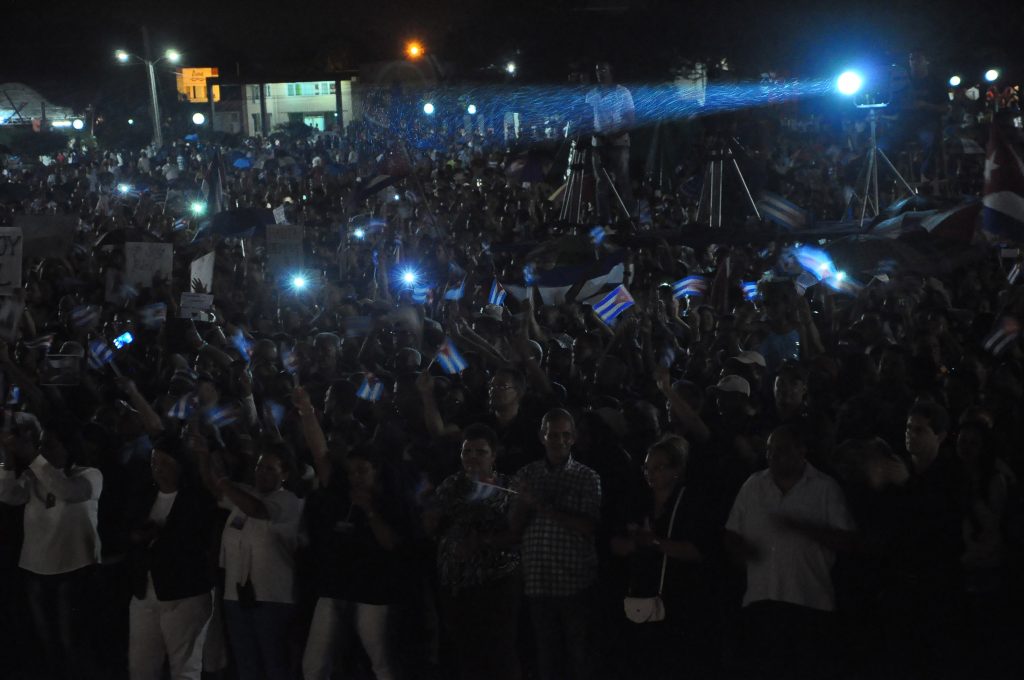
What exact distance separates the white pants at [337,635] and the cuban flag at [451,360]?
280 centimetres

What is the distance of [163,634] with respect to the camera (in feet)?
20.9

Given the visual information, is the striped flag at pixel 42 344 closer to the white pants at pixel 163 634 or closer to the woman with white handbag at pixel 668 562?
the white pants at pixel 163 634

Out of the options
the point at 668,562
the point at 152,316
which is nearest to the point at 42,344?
the point at 152,316

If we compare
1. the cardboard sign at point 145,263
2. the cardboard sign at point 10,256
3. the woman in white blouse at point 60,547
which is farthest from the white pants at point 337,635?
the cardboard sign at point 145,263

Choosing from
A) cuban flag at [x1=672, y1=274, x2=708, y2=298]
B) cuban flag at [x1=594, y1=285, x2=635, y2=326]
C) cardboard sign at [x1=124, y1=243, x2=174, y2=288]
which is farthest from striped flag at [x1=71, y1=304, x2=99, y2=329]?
cuban flag at [x1=672, y1=274, x2=708, y2=298]

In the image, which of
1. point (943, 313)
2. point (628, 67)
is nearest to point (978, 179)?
point (628, 67)

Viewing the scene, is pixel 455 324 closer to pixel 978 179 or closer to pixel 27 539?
pixel 27 539

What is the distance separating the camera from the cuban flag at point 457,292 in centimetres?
1211

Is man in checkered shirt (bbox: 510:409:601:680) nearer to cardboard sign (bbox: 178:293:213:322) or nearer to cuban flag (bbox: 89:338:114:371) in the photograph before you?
cuban flag (bbox: 89:338:114:371)

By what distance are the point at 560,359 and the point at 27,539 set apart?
359cm

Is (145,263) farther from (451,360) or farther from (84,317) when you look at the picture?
(451,360)

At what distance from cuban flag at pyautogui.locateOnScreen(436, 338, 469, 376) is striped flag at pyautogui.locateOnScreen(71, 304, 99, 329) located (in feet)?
13.7

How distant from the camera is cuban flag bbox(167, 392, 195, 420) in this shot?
26.3 feet

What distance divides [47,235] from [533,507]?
8972 millimetres
